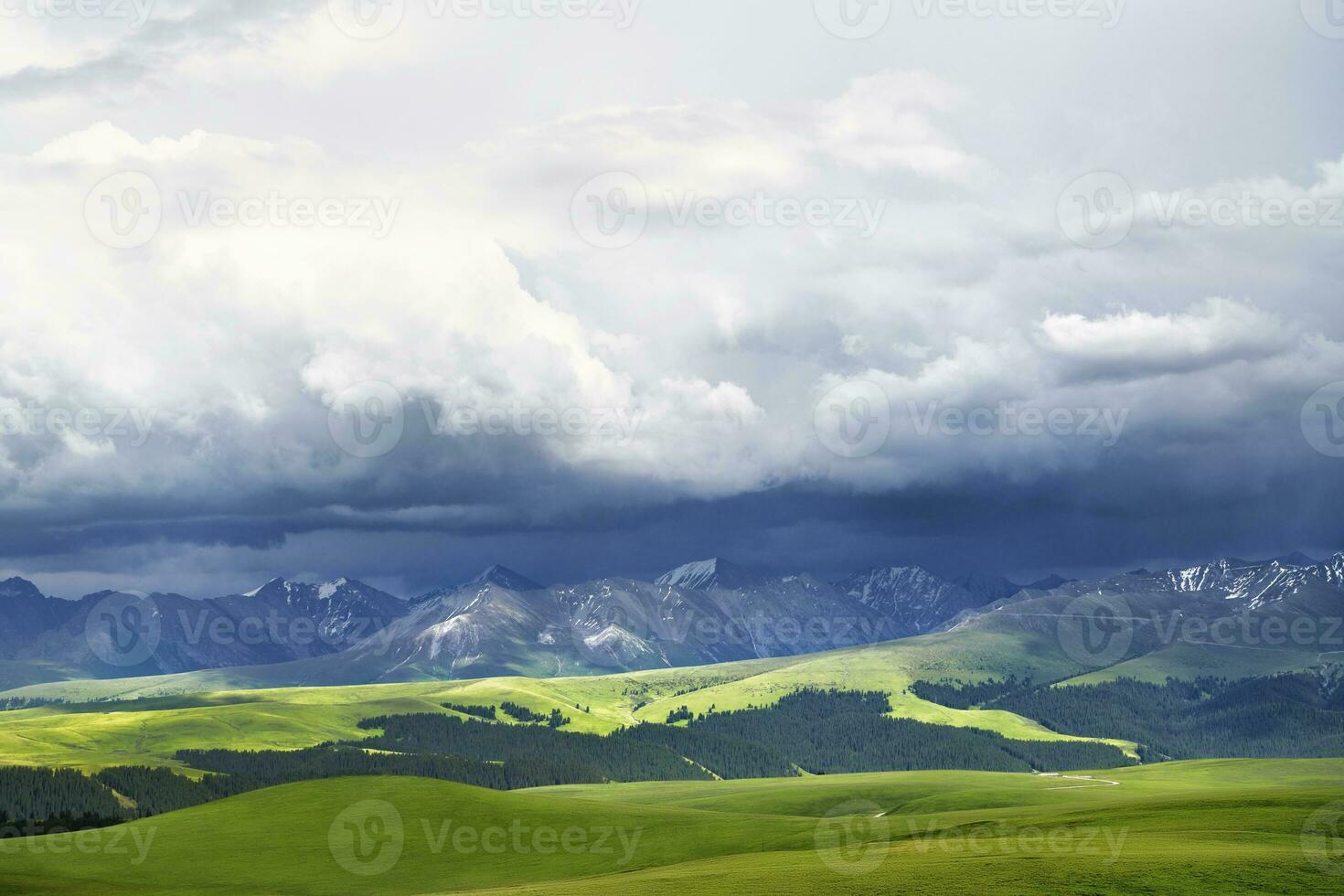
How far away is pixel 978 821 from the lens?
154 m

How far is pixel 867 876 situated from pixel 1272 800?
6945 centimetres

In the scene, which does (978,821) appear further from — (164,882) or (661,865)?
(164,882)

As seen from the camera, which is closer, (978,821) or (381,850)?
(978,821)

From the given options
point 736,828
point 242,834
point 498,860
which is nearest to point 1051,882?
point 736,828

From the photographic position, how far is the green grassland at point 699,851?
312 feet

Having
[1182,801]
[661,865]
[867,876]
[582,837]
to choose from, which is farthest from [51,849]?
[1182,801]

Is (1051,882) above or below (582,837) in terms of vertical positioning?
above

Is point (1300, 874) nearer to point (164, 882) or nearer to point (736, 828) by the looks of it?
point (736, 828)

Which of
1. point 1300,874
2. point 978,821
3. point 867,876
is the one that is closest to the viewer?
point 1300,874

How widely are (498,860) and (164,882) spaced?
44906 millimetres

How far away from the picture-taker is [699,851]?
161 m

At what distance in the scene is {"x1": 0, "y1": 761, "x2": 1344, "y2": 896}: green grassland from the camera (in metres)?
95.0

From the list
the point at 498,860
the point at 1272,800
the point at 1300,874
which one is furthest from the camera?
the point at 498,860

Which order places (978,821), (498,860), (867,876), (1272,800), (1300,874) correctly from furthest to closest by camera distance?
(498,860) → (978,821) → (1272,800) → (867,876) → (1300,874)
